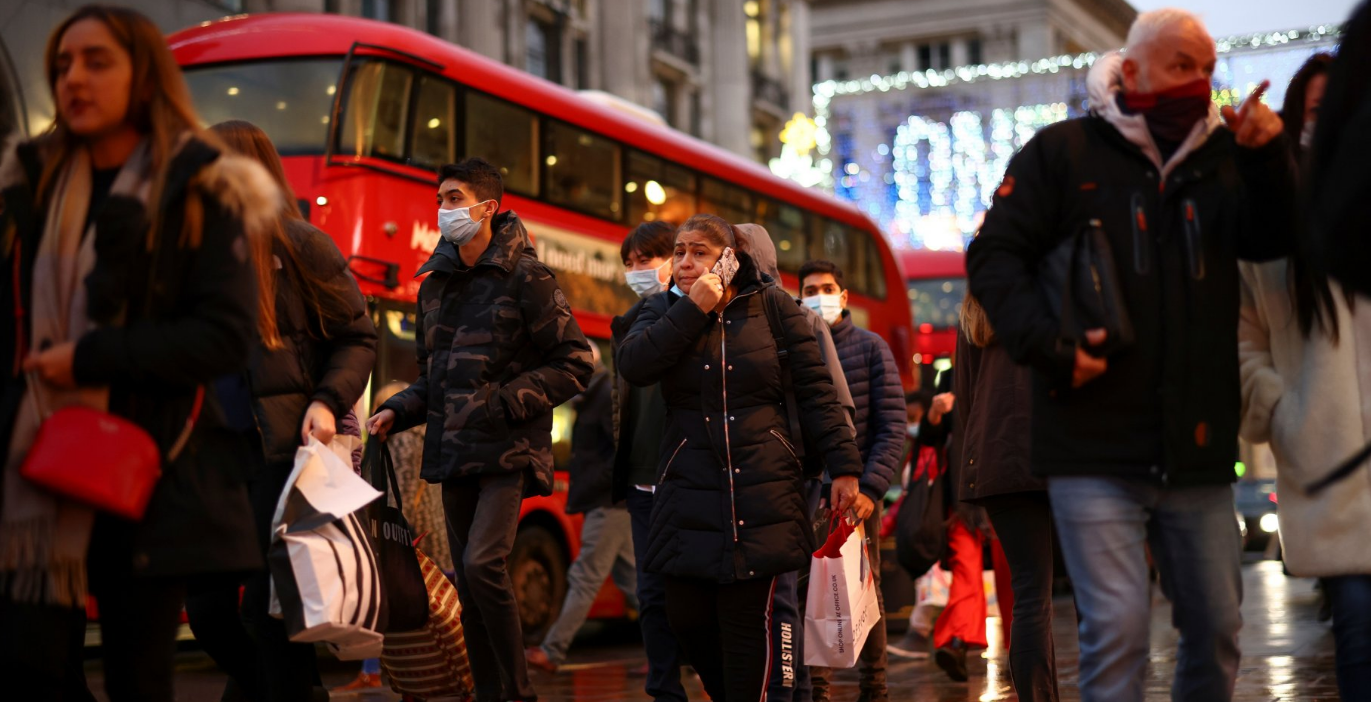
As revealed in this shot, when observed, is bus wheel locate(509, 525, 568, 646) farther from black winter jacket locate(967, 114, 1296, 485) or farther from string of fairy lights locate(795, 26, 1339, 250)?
string of fairy lights locate(795, 26, 1339, 250)

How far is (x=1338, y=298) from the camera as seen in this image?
4121 mm

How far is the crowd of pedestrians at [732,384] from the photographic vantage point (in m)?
3.17

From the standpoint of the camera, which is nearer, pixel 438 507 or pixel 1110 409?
pixel 1110 409

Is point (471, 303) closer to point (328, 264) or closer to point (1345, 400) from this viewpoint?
point (328, 264)

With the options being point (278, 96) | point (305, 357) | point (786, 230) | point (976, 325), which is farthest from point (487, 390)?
point (786, 230)

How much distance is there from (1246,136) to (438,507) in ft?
24.0

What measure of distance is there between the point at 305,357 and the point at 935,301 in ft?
73.7

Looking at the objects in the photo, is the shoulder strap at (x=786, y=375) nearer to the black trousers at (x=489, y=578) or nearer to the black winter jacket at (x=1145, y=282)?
the black trousers at (x=489, y=578)

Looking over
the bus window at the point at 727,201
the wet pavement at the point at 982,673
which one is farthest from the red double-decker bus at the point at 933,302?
the wet pavement at the point at 982,673

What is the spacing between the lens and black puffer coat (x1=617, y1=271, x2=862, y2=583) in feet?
17.0

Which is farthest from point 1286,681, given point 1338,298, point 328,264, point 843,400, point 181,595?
point 181,595

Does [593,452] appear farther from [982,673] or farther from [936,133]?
[936,133]

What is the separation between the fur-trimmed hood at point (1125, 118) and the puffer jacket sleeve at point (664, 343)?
5.58 ft

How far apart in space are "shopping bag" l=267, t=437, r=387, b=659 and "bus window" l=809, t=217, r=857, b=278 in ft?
43.1
